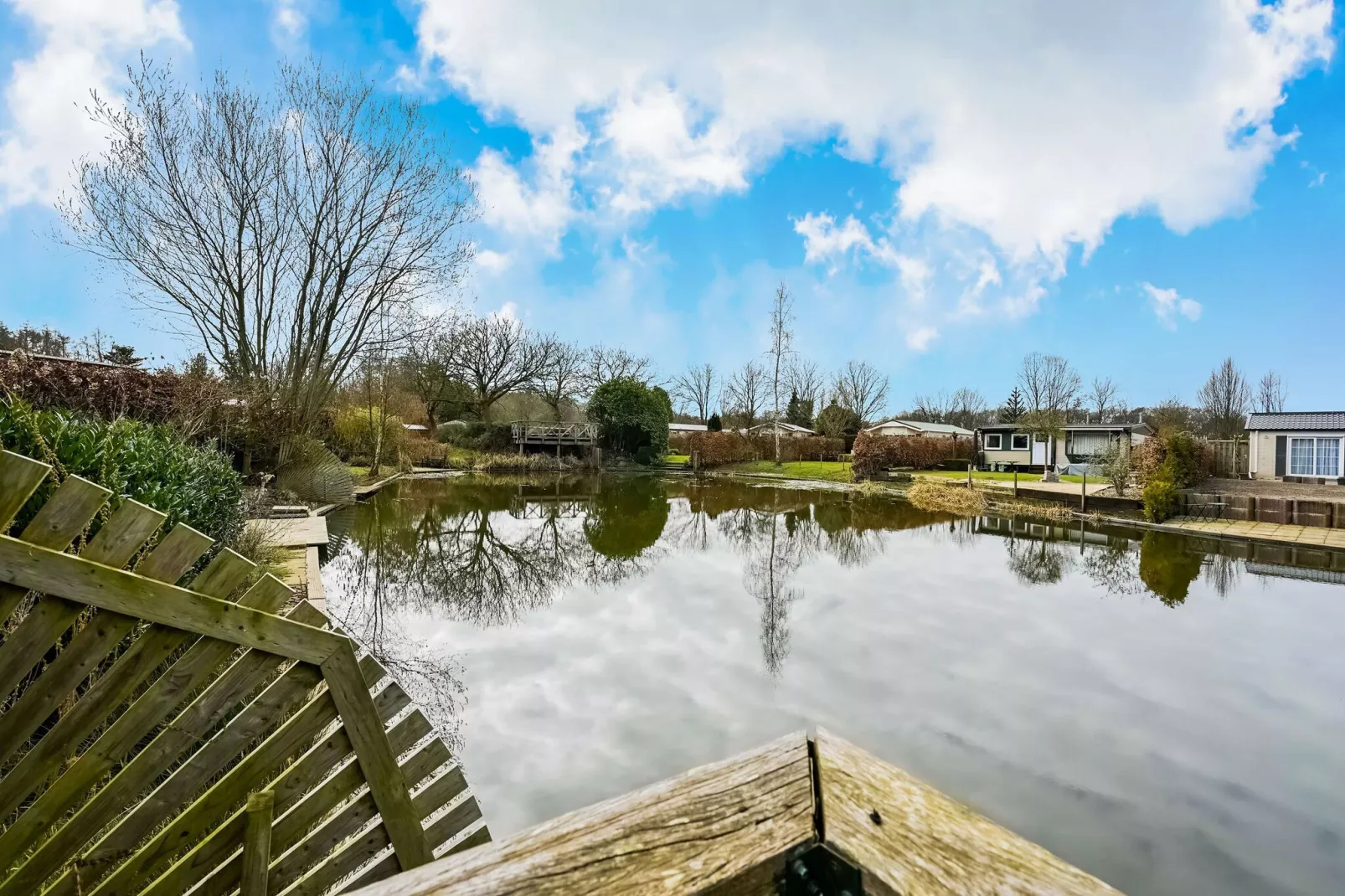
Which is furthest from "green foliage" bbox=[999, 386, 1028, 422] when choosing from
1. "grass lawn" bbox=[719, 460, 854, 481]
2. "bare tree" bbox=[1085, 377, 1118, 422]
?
"grass lawn" bbox=[719, 460, 854, 481]

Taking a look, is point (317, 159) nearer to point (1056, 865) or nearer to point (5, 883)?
point (5, 883)

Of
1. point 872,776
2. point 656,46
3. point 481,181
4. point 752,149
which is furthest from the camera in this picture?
point 752,149

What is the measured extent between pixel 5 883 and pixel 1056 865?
6.35ft

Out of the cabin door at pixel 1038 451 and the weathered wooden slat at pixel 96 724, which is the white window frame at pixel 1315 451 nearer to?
the cabin door at pixel 1038 451

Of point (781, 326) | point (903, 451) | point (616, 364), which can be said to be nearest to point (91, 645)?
point (903, 451)

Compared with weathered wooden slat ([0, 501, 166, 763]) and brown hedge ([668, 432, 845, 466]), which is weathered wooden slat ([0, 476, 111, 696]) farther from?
brown hedge ([668, 432, 845, 466])

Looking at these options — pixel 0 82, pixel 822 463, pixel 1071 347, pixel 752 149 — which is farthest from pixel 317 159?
pixel 1071 347

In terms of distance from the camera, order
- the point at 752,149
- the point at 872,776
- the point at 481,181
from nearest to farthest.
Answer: the point at 872,776, the point at 481,181, the point at 752,149

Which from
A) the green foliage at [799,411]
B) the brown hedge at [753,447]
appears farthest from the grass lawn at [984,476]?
the green foliage at [799,411]

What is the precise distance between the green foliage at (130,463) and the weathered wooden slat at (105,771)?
79 cm

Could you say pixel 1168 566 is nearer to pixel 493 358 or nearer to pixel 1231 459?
pixel 1231 459

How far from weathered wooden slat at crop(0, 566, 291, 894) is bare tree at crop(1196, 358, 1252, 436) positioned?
4387 centimetres

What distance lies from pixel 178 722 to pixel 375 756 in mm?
430

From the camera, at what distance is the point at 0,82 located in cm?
673
